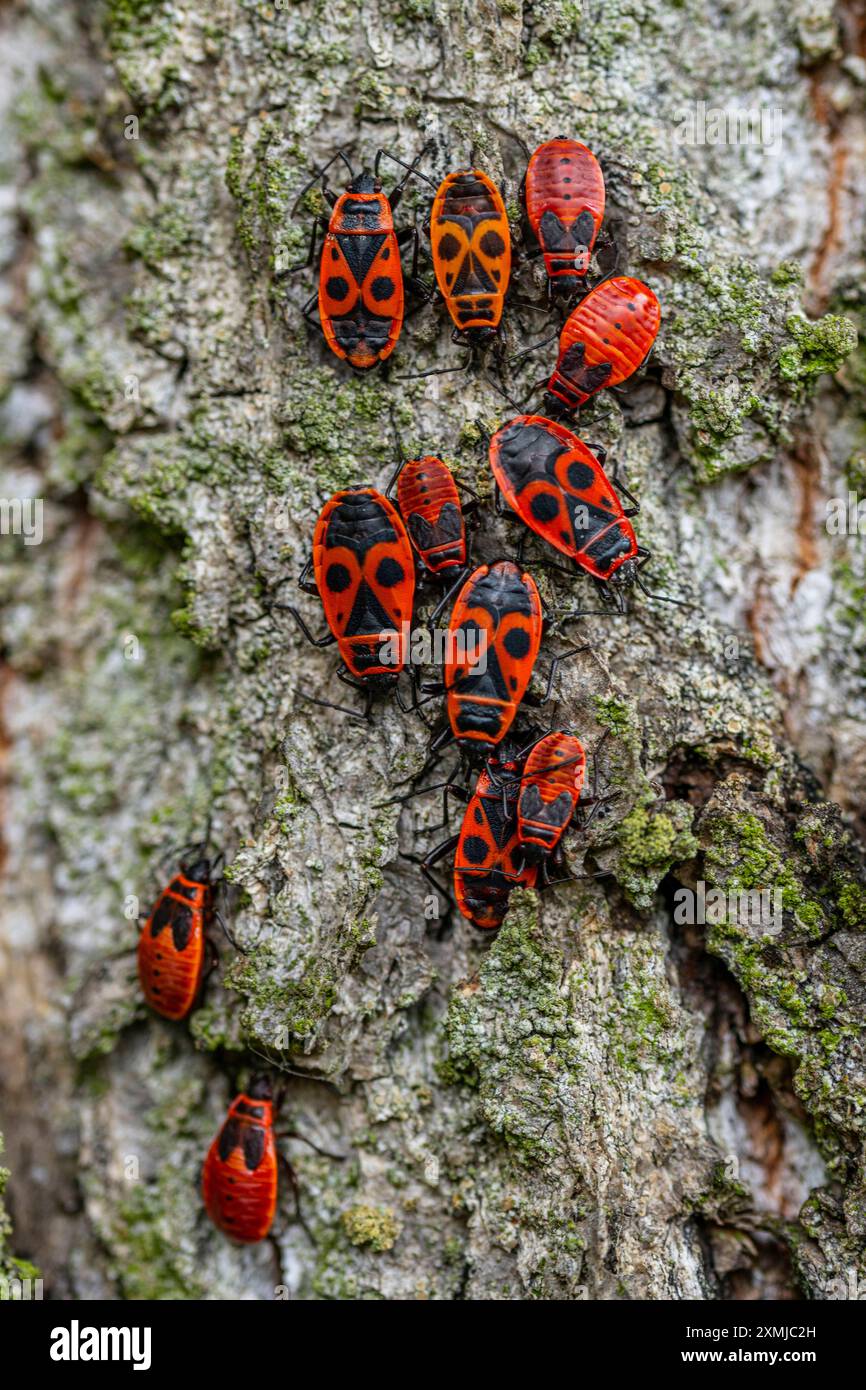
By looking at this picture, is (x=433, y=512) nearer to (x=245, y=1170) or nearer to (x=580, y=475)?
(x=580, y=475)

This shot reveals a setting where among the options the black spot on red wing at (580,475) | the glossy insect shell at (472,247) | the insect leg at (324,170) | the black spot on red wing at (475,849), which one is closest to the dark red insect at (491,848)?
the black spot on red wing at (475,849)

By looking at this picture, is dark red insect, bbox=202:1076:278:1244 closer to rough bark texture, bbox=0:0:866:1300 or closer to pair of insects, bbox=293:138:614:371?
rough bark texture, bbox=0:0:866:1300

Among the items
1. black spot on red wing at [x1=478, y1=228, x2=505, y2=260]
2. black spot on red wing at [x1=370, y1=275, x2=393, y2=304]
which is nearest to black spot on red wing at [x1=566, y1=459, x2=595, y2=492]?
black spot on red wing at [x1=478, y1=228, x2=505, y2=260]

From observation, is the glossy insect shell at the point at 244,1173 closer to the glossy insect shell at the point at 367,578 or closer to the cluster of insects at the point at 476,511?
the cluster of insects at the point at 476,511

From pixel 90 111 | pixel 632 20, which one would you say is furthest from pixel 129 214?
pixel 632 20

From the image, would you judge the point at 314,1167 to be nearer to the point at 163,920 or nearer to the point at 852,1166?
the point at 163,920

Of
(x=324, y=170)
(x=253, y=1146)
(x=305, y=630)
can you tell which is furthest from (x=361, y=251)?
(x=253, y=1146)
